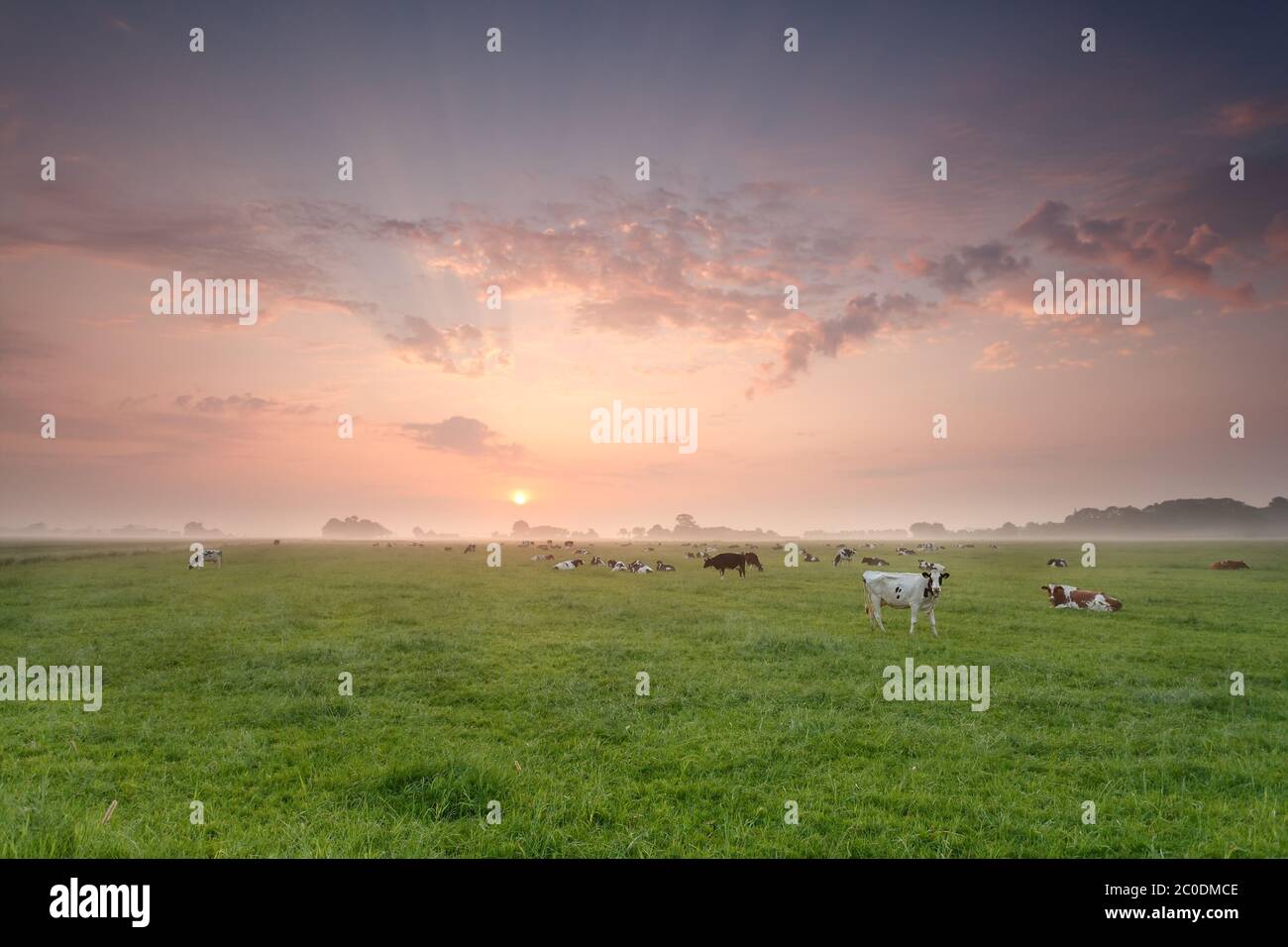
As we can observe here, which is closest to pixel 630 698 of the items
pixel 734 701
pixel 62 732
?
pixel 734 701

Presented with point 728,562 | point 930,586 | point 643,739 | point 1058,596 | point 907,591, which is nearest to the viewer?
point 643,739

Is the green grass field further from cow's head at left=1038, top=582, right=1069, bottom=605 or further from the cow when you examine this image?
cow's head at left=1038, top=582, right=1069, bottom=605

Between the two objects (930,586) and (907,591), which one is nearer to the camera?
(930,586)

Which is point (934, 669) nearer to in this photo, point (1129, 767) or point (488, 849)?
point (1129, 767)

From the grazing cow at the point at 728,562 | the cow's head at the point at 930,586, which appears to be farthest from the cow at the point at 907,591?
the grazing cow at the point at 728,562

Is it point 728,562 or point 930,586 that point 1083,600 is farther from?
point 728,562

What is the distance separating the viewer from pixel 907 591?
1911 cm

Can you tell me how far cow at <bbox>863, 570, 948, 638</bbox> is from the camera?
18.7 metres

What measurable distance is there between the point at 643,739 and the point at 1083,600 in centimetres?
2167

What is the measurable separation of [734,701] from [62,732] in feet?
38.7

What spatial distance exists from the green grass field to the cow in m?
0.58

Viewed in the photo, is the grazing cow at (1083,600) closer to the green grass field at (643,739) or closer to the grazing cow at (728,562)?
the green grass field at (643,739)

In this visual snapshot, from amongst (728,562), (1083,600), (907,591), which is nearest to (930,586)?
(907,591)

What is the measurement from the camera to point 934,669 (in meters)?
13.9
